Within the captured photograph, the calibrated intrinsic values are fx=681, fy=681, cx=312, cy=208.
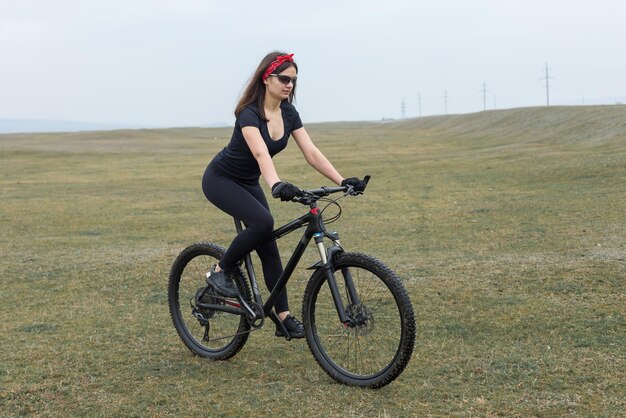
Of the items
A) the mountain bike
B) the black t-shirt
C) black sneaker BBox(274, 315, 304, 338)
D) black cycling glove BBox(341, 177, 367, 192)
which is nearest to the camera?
the mountain bike

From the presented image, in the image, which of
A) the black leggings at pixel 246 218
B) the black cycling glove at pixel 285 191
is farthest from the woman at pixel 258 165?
the black cycling glove at pixel 285 191

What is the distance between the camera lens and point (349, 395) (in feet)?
15.5

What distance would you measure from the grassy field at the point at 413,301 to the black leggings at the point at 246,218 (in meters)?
0.78

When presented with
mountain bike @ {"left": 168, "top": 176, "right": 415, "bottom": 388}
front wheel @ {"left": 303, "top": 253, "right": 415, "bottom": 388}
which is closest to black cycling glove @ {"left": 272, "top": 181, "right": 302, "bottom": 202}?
mountain bike @ {"left": 168, "top": 176, "right": 415, "bottom": 388}

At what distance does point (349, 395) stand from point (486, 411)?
93 centimetres

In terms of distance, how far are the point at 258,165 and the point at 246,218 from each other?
439 millimetres

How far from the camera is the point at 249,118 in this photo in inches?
196

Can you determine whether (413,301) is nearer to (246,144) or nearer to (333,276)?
(333,276)

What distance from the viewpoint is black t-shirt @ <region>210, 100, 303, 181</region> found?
16.5 feet

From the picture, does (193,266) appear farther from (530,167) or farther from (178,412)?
(530,167)

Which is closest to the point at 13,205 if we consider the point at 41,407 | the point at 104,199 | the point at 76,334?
the point at 104,199

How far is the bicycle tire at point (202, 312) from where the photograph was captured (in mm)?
5598

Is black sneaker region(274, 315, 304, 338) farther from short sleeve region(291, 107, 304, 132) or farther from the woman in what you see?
short sleeve region(291, 107, 304, 132)

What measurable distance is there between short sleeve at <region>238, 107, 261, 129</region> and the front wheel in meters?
1.14
